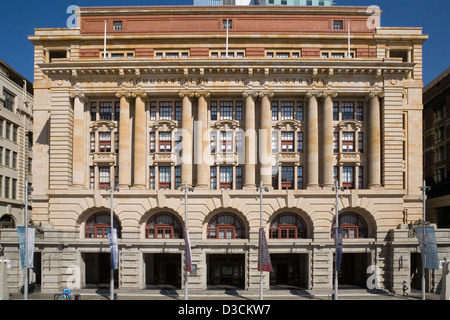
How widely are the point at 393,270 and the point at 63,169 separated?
3607 cm

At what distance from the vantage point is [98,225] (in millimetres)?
42625

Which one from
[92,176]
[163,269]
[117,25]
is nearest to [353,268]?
[163,269]

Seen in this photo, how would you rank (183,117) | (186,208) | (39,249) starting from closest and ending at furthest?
1. (186,208)
2. (39,249)
3. (183,117)

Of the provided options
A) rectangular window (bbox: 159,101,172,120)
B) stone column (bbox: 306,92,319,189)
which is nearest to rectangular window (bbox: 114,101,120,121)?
rectangular window (bbox: 159,101,172,120)

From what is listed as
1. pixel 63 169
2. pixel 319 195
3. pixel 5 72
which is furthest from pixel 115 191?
pixel 5 72

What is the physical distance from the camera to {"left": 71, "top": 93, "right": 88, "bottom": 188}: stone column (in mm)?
42125

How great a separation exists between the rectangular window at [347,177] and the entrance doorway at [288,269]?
9.21 m

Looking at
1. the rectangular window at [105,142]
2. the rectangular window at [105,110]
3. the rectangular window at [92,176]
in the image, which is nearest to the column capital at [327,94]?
the rectangular window at [105,110]

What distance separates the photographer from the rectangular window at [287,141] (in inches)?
1714

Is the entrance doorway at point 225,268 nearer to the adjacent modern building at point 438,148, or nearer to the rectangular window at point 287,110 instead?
the rectangular window at point 287,110

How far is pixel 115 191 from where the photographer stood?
41.0 meters

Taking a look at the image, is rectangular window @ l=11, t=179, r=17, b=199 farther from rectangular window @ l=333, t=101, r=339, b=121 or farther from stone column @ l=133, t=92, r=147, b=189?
rectangular window @ l=333, t=101, r=339, b=121

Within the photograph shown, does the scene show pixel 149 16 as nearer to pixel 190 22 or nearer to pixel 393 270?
pixel 190 22

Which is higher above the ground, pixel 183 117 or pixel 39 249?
pixel 183 117
